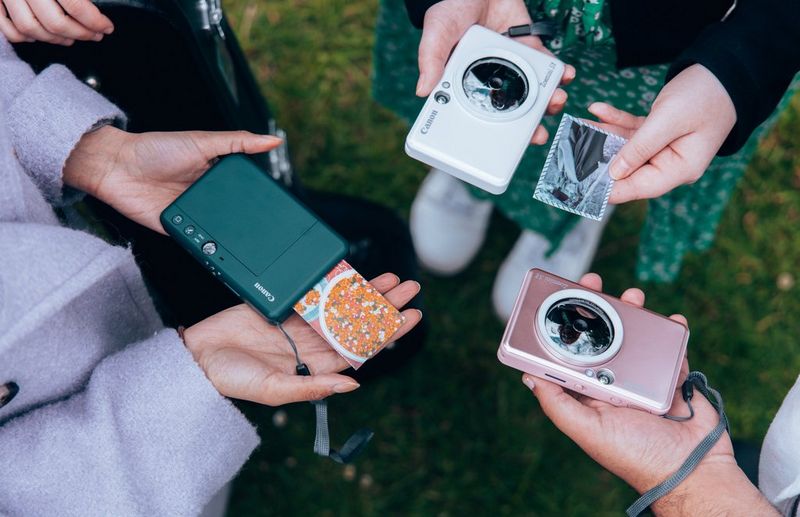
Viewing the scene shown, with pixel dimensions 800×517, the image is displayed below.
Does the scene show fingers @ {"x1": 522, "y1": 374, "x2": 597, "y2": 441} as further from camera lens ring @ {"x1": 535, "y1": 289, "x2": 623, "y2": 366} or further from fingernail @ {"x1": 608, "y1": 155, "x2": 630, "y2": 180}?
fingernail @ {"x1": 608, "y1": 155, "x2": 630, "y2": 180}

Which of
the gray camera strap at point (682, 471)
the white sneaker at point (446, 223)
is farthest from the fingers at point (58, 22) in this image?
the gray camera strap at point (682, 471)

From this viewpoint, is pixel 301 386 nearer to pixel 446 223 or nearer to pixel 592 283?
pixel 592 283

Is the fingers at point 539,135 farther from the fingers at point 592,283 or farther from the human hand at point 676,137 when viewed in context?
the fingers at point 592,283

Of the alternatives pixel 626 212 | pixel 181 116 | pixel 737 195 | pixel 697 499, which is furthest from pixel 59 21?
pixel 737 195

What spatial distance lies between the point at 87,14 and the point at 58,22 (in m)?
0.08

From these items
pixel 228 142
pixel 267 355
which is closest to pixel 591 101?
pixel 228 142

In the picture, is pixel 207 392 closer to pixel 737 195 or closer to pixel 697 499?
pixel 697 499

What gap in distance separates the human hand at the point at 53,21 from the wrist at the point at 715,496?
1363 millimetres

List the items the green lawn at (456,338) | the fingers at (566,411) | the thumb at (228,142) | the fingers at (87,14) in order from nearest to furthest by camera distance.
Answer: the fingers at (87,14) → the fingers at (566,411) → the thumb at (228,142) → the green lawn at (456,338)

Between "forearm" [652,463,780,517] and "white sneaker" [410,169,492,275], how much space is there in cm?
114

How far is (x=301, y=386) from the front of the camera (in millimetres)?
1225

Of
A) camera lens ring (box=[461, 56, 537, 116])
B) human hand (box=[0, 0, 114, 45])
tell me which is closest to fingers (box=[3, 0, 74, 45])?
human hand (box=[0, 0, 114, 45])

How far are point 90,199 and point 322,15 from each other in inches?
58.0

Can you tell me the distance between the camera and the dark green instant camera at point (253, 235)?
1336mm
